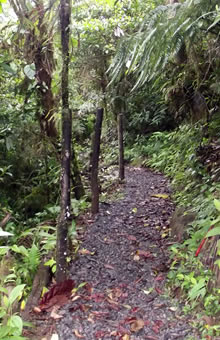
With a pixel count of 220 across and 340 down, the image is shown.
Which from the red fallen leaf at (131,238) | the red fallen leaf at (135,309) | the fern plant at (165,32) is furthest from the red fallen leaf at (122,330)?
the fern plant at (165,32)

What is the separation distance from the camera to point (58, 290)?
9.84 feet

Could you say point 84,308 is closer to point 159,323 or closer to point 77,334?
point 77,334

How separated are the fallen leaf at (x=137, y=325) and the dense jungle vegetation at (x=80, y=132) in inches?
17.7

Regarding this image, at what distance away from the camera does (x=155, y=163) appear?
8.16 meters

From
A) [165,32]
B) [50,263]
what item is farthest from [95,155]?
[165,32]

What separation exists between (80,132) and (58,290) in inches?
140

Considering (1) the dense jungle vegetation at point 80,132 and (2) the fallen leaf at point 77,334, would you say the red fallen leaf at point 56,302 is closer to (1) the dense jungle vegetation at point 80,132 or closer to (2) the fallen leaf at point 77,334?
(1) the dense jungle vegetation at point 80,132

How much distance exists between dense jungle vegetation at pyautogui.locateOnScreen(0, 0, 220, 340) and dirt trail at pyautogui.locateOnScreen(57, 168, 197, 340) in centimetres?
20

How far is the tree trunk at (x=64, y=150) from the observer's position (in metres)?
2.75

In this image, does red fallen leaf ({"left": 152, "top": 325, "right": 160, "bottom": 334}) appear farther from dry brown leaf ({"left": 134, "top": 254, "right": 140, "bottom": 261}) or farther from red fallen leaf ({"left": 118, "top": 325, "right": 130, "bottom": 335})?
dry brown leaf ({"left": 134, "top": 254, "right": 140, "bottom": 261})

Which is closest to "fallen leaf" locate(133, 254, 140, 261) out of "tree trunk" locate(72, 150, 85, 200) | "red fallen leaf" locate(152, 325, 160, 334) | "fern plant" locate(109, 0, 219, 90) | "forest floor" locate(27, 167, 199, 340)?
"forest floor" locate(27, 167, 199, 340)

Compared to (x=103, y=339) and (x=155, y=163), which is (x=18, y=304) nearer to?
(x=103, y=339)

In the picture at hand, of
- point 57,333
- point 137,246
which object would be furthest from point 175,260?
point 57,333

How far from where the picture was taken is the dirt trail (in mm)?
2551
